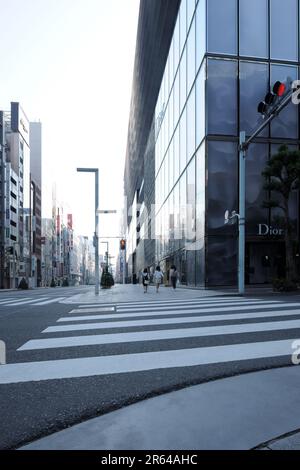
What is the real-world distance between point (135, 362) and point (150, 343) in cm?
104

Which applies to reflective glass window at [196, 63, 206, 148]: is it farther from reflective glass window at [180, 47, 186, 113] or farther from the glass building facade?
reflective glass window at [180, 47, 186, 113]

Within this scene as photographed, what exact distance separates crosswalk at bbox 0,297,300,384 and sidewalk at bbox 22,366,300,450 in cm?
111

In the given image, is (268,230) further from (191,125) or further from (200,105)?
(191,125)

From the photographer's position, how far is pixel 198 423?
9.24 ft

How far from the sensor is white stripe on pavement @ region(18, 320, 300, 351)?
19.0 ft

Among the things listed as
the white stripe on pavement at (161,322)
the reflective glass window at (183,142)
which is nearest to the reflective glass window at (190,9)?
the reflective glass window at (183,142)

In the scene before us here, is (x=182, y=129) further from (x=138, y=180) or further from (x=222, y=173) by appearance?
(x=138, y=180)

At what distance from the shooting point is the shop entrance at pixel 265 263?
20.7 m

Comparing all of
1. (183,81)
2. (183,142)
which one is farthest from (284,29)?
(183,142)

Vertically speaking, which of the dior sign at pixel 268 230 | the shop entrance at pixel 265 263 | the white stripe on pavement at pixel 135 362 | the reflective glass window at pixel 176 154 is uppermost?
the reflective glass window at pixel 176 154

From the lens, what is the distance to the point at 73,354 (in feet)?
16.9

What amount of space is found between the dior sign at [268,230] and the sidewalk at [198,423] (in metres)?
17.1

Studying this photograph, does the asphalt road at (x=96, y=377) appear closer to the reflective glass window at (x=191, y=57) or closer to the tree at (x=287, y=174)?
the tree at (x=287, y=174)

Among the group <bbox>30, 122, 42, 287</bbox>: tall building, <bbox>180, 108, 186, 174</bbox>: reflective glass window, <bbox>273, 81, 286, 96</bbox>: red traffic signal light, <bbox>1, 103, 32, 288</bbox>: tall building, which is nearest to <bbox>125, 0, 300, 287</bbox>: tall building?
<bbox>180, 108, 186, 174</bbox>: reflective glass window
